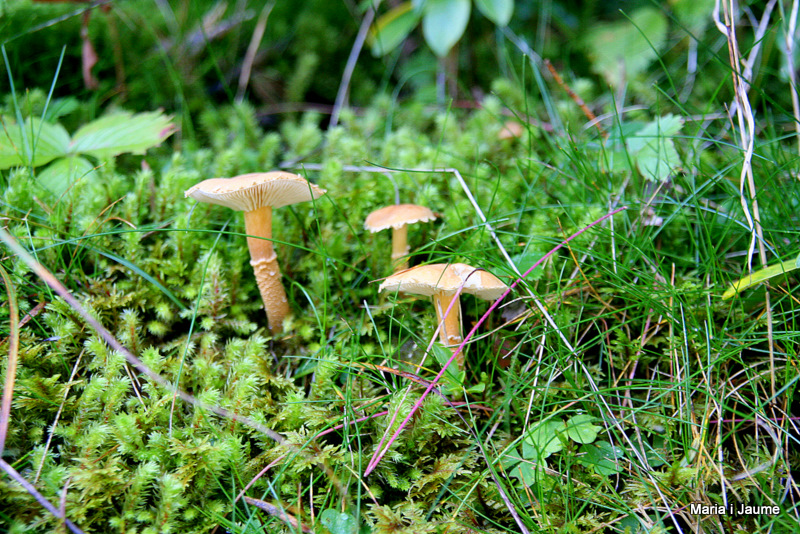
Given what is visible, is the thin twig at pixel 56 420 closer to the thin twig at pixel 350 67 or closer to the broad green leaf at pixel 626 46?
the thin twig at pixel 350 67

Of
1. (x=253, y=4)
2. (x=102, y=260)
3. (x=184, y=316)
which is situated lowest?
(x=184, y=316)

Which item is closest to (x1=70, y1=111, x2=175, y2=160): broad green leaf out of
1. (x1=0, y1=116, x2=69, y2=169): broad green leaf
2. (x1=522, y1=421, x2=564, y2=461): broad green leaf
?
(x1=0, y1=116, x2=69, y2=169): broad green leaf

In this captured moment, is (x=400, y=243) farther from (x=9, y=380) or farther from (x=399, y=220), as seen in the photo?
(x=9, y=380)

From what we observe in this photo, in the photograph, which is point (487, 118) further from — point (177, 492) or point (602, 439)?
point (177, 492)

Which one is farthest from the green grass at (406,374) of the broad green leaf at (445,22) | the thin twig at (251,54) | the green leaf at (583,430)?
the thin twig at (251,54)

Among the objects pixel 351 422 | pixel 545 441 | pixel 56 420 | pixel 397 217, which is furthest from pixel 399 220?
pixel 56 420

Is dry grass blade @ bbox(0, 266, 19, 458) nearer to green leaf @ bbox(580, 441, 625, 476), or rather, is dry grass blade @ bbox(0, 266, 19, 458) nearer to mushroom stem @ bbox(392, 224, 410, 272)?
mushroom stem @ bbox(392, 224, 410, 272)

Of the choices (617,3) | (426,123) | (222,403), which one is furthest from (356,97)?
(222,403)
